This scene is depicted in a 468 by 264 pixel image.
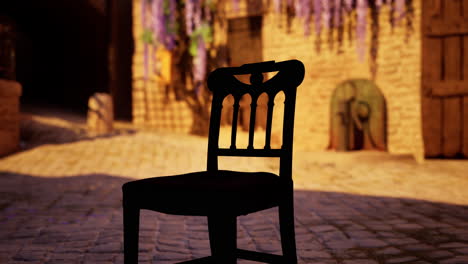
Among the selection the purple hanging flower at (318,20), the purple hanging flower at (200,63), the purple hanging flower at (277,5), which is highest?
the purple hanging flower at (277,5)

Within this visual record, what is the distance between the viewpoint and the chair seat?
1.60 metres

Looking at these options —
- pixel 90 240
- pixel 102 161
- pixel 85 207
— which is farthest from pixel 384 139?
pixel 90 240

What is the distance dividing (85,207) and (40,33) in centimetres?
1076

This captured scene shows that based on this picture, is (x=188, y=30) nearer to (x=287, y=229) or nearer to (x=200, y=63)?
(x=200, y=63)

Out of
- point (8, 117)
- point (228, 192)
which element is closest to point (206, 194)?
point (228, 192)

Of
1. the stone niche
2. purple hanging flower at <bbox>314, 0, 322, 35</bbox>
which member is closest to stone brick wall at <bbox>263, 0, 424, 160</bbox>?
purple hanging flower at <bbox>314, 0, 322, 35</bbox>

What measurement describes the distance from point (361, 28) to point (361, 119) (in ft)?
5.04

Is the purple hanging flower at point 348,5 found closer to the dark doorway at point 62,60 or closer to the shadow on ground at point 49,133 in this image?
the shadow on ground at point 49,133

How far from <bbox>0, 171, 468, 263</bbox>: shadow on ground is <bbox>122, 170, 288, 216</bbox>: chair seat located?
0.76 metres

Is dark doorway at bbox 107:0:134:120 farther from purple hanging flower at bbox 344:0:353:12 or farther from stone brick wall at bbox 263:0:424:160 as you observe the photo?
purple hanging flower at bbox 344:0:353:12

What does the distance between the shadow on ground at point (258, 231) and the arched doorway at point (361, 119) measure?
9.91ft

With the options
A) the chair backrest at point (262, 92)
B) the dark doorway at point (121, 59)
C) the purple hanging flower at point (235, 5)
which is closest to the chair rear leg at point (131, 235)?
the chair backrest at point (262, 92)

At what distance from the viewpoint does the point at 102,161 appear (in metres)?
6.40

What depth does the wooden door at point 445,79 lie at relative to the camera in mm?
6842
